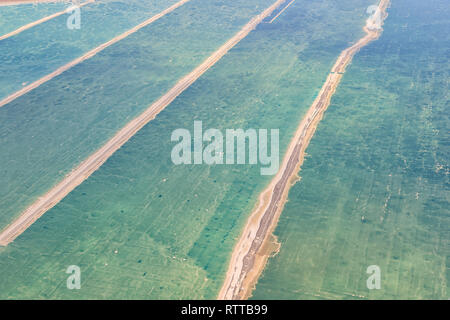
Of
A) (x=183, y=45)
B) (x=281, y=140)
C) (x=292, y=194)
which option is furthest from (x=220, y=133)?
(x=183, y=45)

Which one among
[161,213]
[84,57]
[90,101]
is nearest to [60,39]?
[84,57]

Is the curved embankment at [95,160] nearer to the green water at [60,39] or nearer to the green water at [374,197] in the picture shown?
the green water at [60,39]

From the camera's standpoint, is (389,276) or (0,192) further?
(0,192)

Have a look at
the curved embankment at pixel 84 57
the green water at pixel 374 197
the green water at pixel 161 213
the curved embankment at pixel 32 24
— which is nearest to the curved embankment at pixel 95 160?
the green water at pixel 161 213

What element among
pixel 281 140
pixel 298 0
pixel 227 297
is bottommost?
pixel 227 297

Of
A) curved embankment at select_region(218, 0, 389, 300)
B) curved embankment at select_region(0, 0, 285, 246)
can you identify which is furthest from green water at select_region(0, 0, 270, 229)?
curved embankment at select_region(218, 0, 389, 300)

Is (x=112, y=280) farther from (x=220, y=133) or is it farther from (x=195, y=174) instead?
(x=220, y=133)
